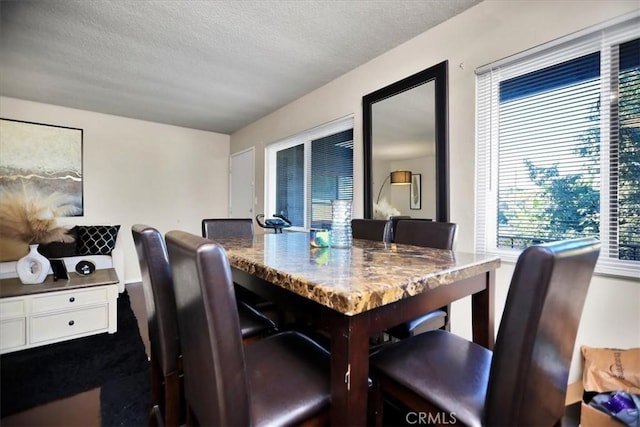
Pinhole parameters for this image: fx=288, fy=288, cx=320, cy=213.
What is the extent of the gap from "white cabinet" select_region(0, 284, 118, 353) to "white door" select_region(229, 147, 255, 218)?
240cm

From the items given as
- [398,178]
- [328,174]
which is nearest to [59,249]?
[328,174]

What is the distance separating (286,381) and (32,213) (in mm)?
3754

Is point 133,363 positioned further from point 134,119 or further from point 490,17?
point 134,119

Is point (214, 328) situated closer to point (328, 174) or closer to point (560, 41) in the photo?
point (560, 41)

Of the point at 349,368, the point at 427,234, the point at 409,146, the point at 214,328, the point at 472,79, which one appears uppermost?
the point at 472,79

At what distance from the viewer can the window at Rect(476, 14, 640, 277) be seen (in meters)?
1.42

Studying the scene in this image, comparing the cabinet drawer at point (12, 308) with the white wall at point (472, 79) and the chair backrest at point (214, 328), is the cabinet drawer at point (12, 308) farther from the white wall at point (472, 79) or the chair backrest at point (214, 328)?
the white wall at point (472, 79)

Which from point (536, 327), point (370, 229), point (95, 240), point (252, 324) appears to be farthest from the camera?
point (95, 240)

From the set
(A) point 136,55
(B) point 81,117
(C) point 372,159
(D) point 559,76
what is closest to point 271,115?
(A) point 136,55

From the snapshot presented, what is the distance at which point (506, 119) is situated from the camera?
188 centimetres

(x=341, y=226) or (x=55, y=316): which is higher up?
(x=341, y=226)

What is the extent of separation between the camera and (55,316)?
7.70 feet

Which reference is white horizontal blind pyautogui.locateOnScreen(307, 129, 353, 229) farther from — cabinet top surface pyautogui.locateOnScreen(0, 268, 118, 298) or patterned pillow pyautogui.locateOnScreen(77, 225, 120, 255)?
patterned pillow pyautogui.locateOnScreen(77, 225, 120, 255)

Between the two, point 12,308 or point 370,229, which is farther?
point 12,308
